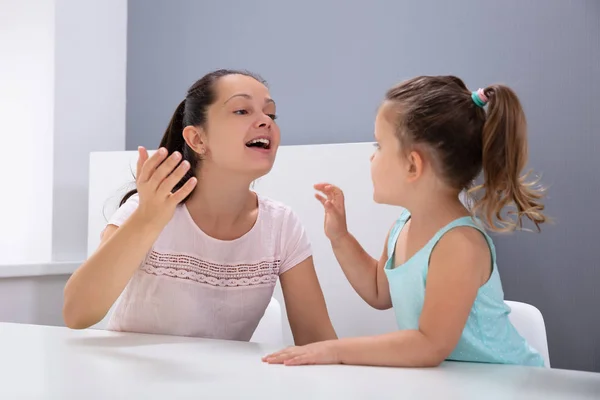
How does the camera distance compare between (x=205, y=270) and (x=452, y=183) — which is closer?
(x=452, y=183)

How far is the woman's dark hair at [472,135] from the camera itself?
3.53ft

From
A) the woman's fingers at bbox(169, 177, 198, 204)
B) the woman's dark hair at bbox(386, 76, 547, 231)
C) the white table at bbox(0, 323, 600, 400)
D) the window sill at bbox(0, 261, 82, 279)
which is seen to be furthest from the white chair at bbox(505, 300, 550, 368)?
the window sill at bbox(0, 261, 82, 279)

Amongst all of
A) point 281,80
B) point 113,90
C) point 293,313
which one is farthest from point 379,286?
point 113,90

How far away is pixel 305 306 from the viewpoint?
1.33 meters

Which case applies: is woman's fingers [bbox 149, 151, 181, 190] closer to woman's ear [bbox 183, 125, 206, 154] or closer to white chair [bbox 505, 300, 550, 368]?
woman's ear [bbox 183, 125, 206, 154]

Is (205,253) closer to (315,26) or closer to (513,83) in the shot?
(513,83)

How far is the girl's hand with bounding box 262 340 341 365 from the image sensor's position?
793mm

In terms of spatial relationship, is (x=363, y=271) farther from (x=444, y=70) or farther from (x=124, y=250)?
(x=444, y=70)

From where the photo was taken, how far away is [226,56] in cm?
248

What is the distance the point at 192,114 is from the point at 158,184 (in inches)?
16.3

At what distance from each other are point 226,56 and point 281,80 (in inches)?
10.2

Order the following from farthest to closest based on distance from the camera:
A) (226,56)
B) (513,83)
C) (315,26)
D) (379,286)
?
(226,56) < (315,26) < (513,83) < (379,286)

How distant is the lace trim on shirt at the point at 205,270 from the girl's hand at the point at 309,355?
20.2 inches

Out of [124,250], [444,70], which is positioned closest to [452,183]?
[124,250]
